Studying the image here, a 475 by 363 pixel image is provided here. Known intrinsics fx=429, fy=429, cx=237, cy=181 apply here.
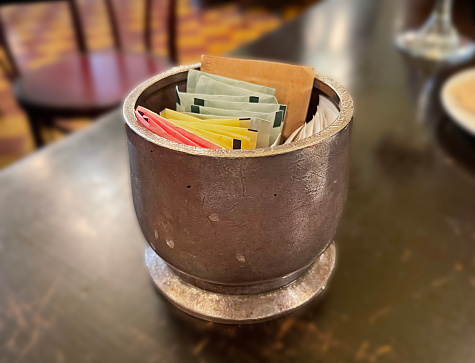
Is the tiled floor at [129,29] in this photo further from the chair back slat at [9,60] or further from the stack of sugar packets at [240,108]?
the stack of sugar packets at [240,108]

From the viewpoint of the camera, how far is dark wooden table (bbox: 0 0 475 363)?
0.40 m

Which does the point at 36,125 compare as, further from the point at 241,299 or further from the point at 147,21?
the point at 241,299

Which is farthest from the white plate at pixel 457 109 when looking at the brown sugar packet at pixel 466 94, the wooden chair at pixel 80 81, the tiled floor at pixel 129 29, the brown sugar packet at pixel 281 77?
the tiled floor at pixel 129 29

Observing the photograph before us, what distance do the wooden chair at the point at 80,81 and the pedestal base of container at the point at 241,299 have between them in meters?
0.87

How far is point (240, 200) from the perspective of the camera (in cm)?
23

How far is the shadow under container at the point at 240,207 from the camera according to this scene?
9.0 inches

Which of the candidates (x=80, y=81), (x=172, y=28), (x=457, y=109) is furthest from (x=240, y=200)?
(x=172, y=28)

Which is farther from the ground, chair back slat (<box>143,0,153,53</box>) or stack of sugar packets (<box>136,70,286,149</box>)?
stack of sugar packets (<box>136,70,286,149</box>)

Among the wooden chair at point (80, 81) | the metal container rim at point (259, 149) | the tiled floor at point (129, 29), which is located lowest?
the tiled floor at point (129, 29)

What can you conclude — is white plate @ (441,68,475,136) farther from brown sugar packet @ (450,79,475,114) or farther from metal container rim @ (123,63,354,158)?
metal container rim @ (123,63,354,158)

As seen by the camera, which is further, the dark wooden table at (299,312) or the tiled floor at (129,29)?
the tiled floor at (129,29)

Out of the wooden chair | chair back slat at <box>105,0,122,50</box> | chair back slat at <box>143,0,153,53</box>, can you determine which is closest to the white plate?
the wooden chair

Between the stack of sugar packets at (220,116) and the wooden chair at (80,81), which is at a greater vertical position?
the stack of sugar packets at (220,116)

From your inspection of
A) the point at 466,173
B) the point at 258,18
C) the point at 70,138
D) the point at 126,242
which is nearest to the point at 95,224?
the point at 126,242
